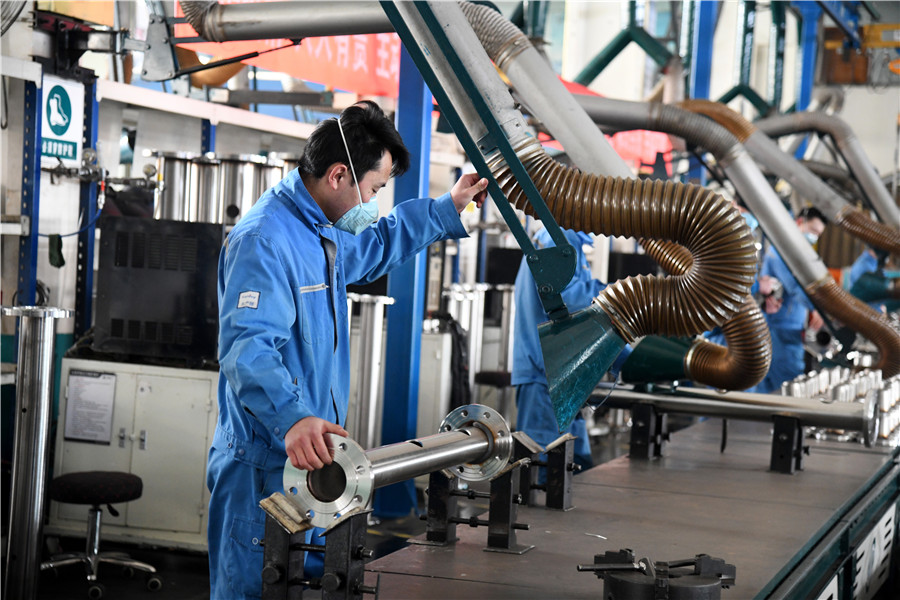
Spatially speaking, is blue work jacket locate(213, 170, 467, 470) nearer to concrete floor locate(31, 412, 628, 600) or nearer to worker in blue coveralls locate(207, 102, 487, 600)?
worker in blue coveralls locate(207, 102, 487, 600)

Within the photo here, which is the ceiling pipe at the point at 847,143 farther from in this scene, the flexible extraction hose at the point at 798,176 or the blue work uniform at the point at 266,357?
the blue work uniform at the point at 266,357

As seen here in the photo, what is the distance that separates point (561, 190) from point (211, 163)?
125 inches

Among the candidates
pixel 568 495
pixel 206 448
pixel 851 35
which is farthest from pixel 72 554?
pixel 851 35

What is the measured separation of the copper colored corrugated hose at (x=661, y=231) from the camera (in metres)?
1.94

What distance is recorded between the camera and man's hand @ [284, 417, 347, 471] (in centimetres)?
154

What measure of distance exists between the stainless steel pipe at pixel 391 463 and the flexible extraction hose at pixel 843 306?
3203 millimetres

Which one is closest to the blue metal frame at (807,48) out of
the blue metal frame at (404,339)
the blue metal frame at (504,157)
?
the blue metal frame at (404,339)

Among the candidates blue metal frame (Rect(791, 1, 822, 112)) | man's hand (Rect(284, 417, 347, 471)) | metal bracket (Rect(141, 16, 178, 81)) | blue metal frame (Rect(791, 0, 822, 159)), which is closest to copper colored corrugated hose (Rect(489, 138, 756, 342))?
man's hand (Rect(284, 417, 347, 471))

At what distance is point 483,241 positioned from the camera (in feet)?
28.1

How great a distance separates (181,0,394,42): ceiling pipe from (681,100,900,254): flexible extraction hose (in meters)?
2.20

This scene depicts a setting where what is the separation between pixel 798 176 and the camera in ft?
18.7

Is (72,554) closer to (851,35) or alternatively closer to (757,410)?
(757,410)

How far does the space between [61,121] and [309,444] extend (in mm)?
3574

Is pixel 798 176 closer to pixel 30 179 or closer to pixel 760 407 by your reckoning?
pixel 760 407
